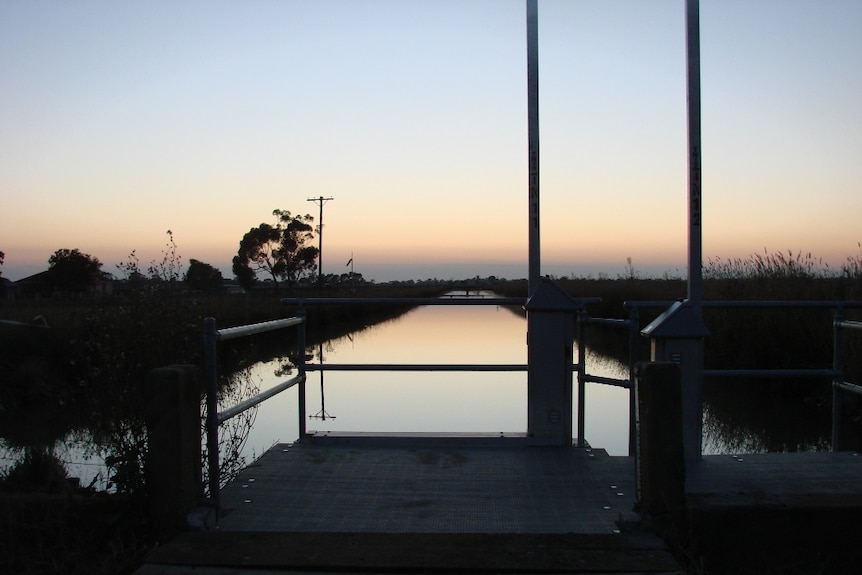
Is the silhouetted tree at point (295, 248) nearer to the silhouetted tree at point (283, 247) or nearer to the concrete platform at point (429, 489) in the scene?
the silhouetted tree at point (283, 247)

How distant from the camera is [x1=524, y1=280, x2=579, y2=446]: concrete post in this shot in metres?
5.10

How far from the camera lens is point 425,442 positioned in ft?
16.8

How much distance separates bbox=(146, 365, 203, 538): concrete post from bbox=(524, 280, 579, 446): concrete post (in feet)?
8.21

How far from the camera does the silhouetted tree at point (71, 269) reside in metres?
57.4

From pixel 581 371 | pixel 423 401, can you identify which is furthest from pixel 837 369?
pixel 423 401

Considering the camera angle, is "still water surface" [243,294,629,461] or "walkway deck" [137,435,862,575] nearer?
"walkway deck" [137,435,862,575]

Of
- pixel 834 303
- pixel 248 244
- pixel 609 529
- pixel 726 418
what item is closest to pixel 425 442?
pixel 609 529

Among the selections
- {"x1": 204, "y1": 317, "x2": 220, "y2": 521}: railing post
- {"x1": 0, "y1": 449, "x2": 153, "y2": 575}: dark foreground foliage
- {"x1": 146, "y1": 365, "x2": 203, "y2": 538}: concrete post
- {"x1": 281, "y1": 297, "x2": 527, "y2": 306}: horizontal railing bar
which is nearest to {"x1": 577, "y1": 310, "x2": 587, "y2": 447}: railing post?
{"x1": 281, "y1": 297, "x2": 527, "y2": 306}: horizontal railing bar

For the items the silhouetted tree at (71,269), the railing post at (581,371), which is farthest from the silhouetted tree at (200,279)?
the silhouetted tree at (71,269)

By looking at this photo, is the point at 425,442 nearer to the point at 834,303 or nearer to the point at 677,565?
the point at 677,565

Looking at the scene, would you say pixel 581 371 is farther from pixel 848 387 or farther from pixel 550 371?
pixel 848 387

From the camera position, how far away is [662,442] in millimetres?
3248

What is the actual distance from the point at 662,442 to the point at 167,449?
2113 mm

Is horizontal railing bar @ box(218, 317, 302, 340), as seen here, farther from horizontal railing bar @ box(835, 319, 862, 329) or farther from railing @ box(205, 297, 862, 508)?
horizontal railing bar @ box(835, 319, 862, 329)
